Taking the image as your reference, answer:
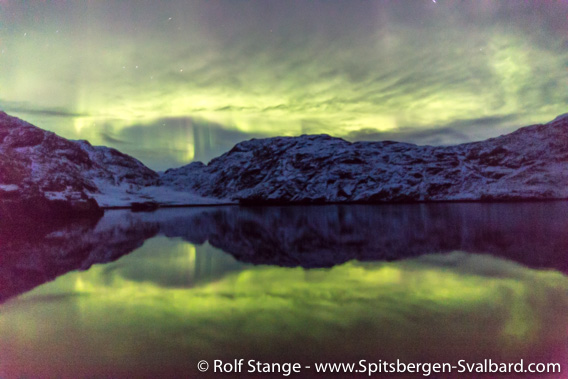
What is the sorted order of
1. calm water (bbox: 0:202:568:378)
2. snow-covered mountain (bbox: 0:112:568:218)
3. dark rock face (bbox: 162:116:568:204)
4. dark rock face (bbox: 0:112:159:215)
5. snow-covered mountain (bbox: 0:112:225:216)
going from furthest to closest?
dark rock face (bbox: 162:116:568:204)
snow-covered mountain (bbox: 0:112:568:218)
snow-covered mountain (bbox: 0:112:225:216)
dark rock face (bbox: 0:112:159:215)
calm water (bbox: 0:202:568:378)

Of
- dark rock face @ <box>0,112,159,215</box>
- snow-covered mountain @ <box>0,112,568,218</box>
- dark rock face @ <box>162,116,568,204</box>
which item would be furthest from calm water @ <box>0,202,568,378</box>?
dark rock face @ <box>162,116,568,204</box>

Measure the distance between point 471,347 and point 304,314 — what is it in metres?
4.03

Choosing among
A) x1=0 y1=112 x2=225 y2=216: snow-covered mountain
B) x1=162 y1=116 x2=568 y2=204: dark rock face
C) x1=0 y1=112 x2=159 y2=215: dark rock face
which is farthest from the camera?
x1=162 y1=116 x2=568 y2=204: dark rock face

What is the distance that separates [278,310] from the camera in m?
9.29

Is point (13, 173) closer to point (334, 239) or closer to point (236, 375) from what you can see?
point (334, 239)

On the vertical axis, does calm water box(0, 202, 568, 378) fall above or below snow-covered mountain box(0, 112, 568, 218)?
below

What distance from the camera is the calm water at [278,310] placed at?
265 inches

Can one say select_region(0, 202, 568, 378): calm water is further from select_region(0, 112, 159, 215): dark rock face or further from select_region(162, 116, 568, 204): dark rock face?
select_region(162, 116, 568, 204): dark rock face

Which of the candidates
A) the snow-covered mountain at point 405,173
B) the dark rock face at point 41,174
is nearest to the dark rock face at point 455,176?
the snow-covered mountain at point 405,173

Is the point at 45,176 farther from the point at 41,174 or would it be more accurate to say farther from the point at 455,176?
the point at 455,176

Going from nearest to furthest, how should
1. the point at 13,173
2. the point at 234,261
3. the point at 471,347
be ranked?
the point at 471,347 < the point at 234,261 < the point at 13,173

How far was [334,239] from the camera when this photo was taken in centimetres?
2398

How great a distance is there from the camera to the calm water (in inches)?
265

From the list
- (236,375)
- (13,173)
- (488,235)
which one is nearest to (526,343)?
(236,375)
